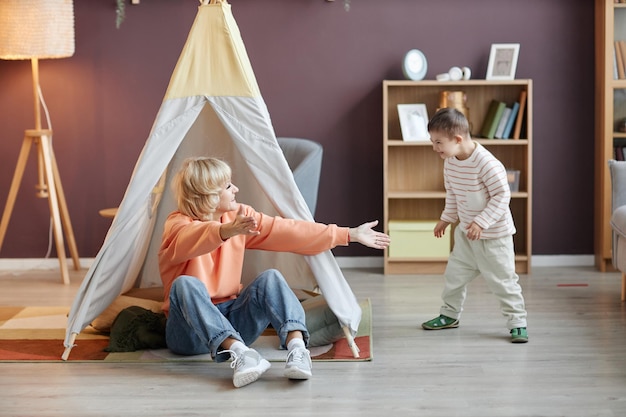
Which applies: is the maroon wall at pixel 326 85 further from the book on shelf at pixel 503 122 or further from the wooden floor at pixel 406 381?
the wooden floor at pixel 406 381

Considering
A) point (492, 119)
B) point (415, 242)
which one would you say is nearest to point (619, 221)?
point (492, 119)

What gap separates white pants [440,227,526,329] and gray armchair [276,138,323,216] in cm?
90

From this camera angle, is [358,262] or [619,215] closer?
[619,215]

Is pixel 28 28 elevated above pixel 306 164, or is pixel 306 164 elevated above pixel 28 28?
pixel 28 28

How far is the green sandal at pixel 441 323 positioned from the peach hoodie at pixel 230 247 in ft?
2.31

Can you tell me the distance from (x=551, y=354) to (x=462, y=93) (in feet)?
6.36

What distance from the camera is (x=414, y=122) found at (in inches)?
193

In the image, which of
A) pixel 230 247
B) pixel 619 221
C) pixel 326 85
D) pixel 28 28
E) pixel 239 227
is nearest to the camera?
pixel 239 227

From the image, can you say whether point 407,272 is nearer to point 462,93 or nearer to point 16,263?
point 462,93

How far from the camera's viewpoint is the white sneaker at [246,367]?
9.37 ft

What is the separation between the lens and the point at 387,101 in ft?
16.1

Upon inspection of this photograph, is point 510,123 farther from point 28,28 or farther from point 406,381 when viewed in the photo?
point 28,28

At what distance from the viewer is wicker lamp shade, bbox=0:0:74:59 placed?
4555 mm

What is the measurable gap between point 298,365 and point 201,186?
0.71 metres
